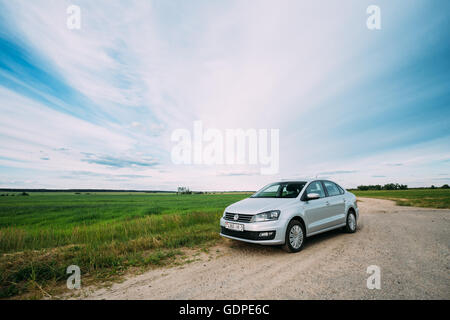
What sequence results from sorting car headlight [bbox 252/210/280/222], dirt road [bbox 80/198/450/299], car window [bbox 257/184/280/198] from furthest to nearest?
car window [bbox 257/184/280/198]
car headlight [bbox 252/210/280/222]
dirt road [bbox 80/198/450/299]

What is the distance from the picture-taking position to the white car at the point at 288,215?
4629 millimetres

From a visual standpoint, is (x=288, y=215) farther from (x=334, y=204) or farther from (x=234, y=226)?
(x=334, y=204)

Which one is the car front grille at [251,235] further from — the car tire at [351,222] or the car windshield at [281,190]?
the car tire at [351,222]

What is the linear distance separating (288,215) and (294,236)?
61cm

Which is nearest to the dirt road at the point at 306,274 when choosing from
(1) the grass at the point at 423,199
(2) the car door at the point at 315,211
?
(2) the car door at the point at 315,211

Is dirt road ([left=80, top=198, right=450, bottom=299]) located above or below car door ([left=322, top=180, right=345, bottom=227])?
below

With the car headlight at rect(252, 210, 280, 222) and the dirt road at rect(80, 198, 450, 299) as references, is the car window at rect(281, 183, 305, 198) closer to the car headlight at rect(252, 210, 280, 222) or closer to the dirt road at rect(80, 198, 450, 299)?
the car headlight at rect(252, 210, 280, 222)

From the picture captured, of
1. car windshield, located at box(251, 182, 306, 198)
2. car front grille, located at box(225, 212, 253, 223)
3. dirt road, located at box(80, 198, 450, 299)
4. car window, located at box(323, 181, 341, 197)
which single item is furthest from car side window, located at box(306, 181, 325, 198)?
car front grille, located at box(225, 212, 253, 223)

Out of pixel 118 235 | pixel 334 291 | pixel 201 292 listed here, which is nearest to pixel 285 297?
pixel 334 291

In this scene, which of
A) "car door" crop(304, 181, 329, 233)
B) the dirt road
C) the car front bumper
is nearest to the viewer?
the dirt road

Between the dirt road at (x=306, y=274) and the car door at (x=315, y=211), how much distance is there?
526mm

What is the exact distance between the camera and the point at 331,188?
22.0 feet

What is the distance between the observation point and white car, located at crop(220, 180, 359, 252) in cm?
463
